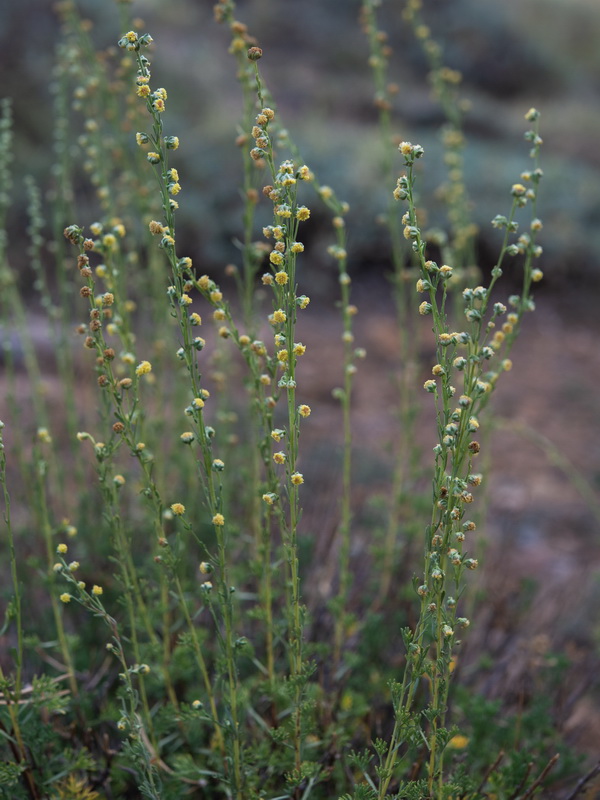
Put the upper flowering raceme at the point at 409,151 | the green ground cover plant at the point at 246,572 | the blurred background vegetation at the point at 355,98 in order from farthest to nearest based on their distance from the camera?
1. the blurred background vegetation at the point at 355,98
2. the green ground cover plant at the point at 246,572
3. the upper flowering raceme at the point at 409,151

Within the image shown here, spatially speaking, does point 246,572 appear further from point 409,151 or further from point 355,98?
point 355,98

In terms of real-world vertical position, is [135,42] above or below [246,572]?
above

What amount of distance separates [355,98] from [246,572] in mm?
8156

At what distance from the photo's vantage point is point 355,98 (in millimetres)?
9492

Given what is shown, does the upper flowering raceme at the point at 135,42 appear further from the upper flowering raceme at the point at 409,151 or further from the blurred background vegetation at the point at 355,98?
the blurred background vegetation at the point at 355,98

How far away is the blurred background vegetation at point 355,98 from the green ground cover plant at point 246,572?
408 centimetres

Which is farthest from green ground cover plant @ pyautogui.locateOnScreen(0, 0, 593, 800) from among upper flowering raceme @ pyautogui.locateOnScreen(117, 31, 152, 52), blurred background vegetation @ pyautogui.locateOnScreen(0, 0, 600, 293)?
blurred background vegetation @ pyautogui.locateOnScreen(0, 0, 600, 293)

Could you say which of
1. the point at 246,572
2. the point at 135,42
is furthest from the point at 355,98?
the point at 135,42

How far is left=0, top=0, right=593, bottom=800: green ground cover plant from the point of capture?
150 cm

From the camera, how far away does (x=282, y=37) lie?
34.6ft

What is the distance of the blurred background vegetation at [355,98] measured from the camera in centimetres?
720

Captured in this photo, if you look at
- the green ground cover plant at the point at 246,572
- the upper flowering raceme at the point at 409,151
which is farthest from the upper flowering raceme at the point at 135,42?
the upper flowering raceme at the point at 409,151

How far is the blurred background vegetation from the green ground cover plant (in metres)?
4.08

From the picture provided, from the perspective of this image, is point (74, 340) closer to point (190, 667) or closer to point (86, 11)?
point (190, 667)
